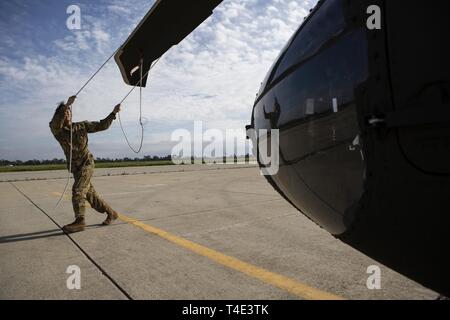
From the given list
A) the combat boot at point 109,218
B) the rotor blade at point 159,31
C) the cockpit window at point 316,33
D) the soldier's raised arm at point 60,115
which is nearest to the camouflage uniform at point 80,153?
the soldier's raised arm at point 60,115

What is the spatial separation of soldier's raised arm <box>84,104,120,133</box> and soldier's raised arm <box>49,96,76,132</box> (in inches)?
17.1

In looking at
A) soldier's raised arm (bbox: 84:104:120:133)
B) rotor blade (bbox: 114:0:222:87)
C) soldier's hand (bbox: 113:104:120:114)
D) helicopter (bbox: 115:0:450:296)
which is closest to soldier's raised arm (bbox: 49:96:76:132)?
soldier's raised arm (bbox: 84:104:120:133)

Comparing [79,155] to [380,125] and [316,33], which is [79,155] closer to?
[316,33]

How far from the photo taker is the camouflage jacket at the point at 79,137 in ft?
15.2

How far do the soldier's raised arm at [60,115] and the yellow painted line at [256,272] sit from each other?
2.07 m

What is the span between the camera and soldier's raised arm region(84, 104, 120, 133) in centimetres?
463

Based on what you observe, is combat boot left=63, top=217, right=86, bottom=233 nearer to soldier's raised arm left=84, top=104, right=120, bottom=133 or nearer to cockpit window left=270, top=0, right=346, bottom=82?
soldier's raised arm left=84, top=104, right=120, bottom=133

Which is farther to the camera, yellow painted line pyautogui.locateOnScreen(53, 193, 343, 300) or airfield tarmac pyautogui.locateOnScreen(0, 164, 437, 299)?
airfield tarmac pyautogui.locateOnScreen(0, 164, 437, 299)

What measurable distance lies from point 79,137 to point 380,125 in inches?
176

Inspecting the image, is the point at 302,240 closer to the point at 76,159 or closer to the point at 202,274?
the point at 202,274

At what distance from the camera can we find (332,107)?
147 centimetres

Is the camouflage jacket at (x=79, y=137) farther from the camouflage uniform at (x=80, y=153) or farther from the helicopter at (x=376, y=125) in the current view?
the helicopter at (x=376, y=125)

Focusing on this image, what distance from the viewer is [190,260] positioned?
3271 mm

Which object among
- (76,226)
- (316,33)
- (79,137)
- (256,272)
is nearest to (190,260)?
(256,272)
